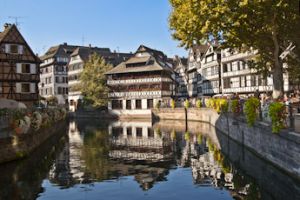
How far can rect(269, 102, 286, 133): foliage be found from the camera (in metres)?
20.8

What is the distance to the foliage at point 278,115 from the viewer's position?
68.2 feet

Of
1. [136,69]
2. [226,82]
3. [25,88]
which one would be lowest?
[25,88]

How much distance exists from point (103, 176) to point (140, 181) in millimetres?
2621

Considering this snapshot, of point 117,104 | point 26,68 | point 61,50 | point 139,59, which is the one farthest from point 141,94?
point 61,50

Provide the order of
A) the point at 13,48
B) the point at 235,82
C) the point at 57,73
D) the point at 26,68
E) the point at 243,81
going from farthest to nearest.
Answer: the point at 57,73, the point at 235,82, the point at 243,81, the point at 26,68, the point at 13,48

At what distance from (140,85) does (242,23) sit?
52.6 metres

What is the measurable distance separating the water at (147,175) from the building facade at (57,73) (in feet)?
238

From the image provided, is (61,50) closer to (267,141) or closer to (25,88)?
(25,88)

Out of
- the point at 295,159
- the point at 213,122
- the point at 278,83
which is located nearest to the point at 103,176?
the point at 295,159

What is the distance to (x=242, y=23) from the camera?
29.1 meters

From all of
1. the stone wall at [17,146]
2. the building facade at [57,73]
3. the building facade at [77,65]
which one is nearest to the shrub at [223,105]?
the stone wall at [17,146]

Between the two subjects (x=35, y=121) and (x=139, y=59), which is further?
(x=139, y=59)

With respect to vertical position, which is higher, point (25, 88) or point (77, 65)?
point (77, 65)

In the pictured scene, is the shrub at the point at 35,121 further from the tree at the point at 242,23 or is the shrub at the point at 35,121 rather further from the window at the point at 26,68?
the window at the point at 26,68
